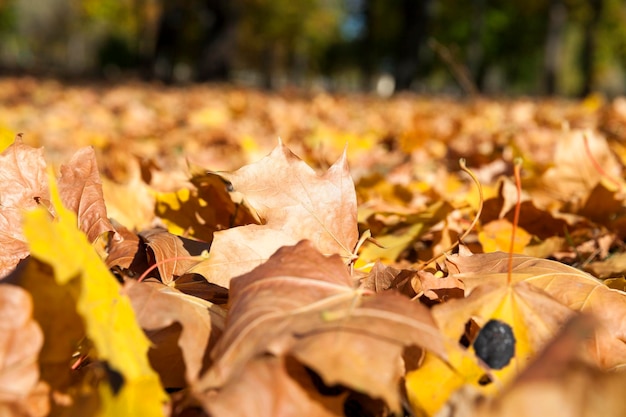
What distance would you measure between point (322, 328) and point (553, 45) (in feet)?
70.8

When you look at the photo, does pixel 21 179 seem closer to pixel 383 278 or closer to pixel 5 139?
pixel 5 139

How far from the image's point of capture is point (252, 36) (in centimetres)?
3306

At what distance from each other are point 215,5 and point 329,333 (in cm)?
1751

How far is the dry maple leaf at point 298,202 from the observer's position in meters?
0.77

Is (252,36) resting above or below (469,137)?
below

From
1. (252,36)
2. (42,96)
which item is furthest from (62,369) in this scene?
(252,36)

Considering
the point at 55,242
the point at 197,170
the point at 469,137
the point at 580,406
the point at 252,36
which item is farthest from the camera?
the point at 252,36

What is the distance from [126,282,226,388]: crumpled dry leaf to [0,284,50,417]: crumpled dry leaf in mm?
82

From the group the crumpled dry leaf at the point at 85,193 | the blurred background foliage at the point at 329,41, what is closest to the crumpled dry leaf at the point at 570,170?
the crumpled dry leaf at the point at 85,193

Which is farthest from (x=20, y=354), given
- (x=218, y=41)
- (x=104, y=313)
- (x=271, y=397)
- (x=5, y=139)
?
(x=218, y=41)

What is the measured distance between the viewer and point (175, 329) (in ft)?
2.01

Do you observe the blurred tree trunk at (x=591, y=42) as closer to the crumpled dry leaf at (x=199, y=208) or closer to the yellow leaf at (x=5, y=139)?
the crumpled dry leaf at (x=199, y=208)

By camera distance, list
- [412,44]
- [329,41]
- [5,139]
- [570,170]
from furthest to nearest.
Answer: [329,41]
[412,44]
[570,170]
[5,139]

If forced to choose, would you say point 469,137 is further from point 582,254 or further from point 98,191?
point 98,191
